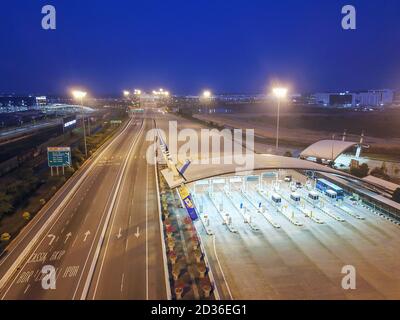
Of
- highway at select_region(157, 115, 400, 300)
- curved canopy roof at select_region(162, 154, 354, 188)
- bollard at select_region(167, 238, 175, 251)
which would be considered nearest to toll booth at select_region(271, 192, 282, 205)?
highway at select_region(157, 115, 400, 300)

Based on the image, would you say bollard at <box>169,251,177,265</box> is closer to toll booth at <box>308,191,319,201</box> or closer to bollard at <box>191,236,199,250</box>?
bollard at <box>191,236,199,250</box>

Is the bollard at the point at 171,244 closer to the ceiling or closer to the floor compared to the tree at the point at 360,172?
closer to the floor

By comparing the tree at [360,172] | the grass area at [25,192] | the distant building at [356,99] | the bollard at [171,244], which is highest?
the distant building at [356,99]

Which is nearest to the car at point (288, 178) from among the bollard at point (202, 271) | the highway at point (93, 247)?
the highway at point (93, 247)

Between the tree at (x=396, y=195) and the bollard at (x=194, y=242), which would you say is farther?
the tree at (x=396, y=195)

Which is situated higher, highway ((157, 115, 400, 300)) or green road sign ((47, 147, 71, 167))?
green road sign ((47, 147, 71, 167))

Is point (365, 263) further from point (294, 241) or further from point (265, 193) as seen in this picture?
point (265, 193)

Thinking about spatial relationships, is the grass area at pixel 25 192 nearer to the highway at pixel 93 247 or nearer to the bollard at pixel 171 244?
the highway at pixel 93 247

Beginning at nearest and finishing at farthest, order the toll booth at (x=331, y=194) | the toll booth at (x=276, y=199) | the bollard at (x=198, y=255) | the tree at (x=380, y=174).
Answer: the bollard at (x=198, y=255) < the toll booth at (x=276, y=199) < the toll booth at (x=331, y=194) < the tree at (x=380, y=174)
